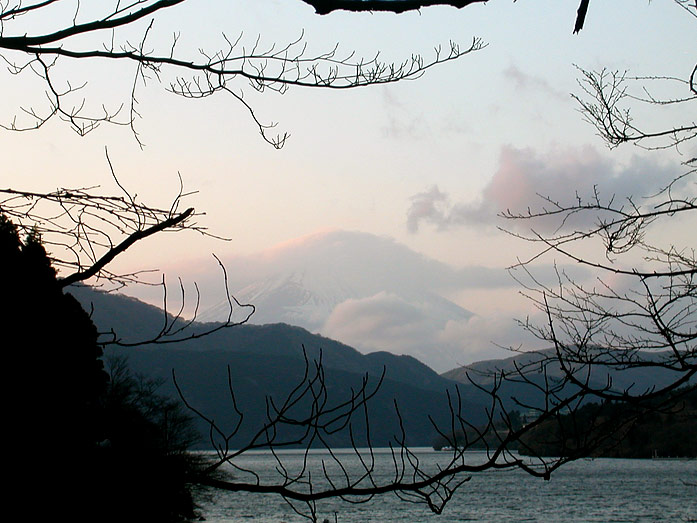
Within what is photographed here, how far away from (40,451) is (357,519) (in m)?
63.7

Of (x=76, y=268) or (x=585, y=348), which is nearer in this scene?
(x=76, y=268)

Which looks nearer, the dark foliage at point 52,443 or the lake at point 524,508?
the dark foliage at point 52,443

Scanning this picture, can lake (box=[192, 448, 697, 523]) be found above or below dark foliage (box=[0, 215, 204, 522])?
below

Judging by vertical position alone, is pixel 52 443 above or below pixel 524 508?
above

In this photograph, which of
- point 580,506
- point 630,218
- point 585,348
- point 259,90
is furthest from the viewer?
point 580,506

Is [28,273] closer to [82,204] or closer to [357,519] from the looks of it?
[82,204]

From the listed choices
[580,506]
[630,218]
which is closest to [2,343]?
[630,218]

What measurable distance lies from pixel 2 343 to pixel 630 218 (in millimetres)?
4909

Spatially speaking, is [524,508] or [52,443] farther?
[524,508]

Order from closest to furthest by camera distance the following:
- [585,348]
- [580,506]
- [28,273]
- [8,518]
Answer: [8,518] < [28,273] < [585,348] < [580,506]

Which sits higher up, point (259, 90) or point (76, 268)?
point (259, 90)

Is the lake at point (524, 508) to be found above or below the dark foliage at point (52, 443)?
below

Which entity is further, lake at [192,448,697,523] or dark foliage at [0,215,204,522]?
lake at [192,448,697,523]

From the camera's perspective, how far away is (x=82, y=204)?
4008 mm
